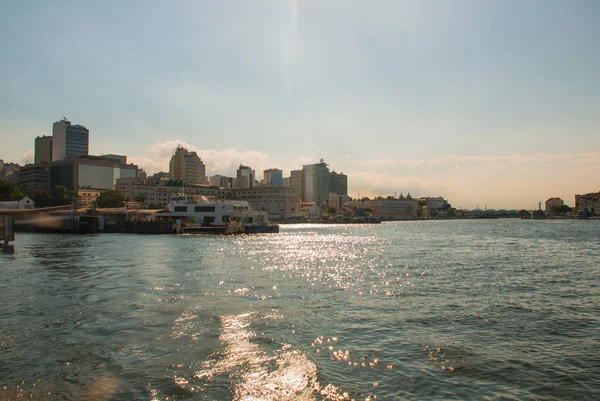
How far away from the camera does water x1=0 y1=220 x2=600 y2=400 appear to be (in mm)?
11242

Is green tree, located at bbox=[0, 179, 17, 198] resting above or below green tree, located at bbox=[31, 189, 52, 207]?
above

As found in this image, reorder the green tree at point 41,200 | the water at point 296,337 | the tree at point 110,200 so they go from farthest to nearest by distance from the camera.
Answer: the tree at point 110,200, the green tree at point 41,200, the water at point 296,337

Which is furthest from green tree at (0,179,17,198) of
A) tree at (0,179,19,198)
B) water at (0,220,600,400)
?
water at (0,220,600,400)

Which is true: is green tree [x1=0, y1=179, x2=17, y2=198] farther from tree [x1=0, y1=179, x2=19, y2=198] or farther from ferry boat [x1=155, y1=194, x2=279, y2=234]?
ferry boat [x1=155, y1=194, x2=279, y2=234]

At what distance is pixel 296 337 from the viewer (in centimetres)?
1540

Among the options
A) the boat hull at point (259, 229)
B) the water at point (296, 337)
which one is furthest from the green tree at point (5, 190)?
the water at point (296, 337)

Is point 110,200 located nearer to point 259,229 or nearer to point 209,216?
point 209,216

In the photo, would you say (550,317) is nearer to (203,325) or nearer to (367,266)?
(203,325)

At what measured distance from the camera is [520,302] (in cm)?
2209

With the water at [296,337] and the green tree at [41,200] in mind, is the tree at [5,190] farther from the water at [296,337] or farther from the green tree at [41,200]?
the water at [296,337]

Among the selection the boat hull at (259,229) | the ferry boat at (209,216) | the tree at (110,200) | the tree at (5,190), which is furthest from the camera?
the tree at (110,200)

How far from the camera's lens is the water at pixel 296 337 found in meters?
11.2

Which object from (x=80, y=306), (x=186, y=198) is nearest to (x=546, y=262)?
(x=80, y=306)

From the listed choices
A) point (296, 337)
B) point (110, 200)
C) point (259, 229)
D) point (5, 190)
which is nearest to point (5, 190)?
point (5, 190)
